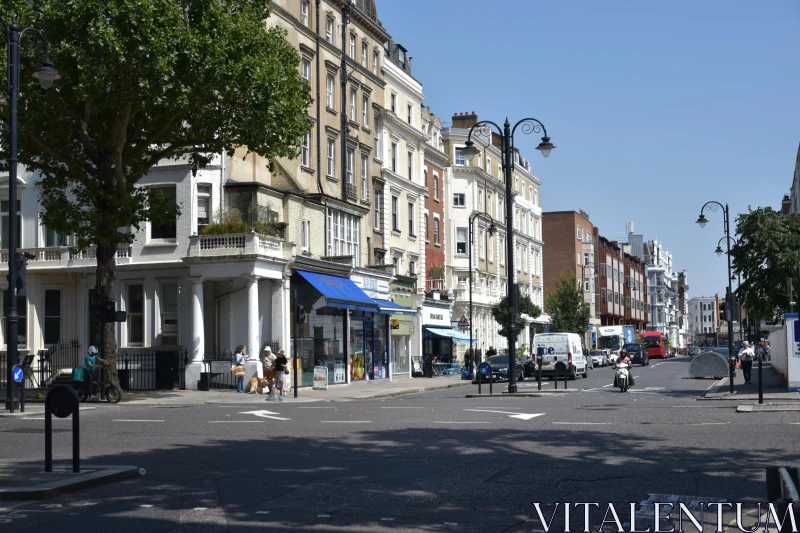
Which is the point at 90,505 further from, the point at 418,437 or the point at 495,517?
the point at 418,437

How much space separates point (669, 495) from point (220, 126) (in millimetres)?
21636

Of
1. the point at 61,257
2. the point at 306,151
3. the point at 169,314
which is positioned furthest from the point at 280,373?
the point at 306,151

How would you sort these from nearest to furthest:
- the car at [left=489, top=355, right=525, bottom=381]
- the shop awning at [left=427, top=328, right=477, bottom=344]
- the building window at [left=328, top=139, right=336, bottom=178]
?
the building window at [left=328, top=139, right=336, bottom=178]
the car at [left=489, top=355, right=525, bottom=381]
the shop awning at [left=427, top=328, right=477, bottom=344]

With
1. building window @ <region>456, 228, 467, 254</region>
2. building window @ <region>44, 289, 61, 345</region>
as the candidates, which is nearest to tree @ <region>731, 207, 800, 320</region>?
building window @ <region>44, 289, 61, 345</region>

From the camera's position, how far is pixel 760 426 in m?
17.8

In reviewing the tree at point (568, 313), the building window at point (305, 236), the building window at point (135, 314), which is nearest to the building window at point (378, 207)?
the building window at point (305, 236)

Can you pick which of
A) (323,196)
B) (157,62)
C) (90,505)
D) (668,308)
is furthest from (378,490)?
(668,308)

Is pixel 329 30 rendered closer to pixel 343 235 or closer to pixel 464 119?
pixel 343 235

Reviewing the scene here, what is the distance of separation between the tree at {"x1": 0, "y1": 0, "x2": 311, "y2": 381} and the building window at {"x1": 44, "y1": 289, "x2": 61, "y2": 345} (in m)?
9.00

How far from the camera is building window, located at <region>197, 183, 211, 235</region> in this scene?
37375 mm

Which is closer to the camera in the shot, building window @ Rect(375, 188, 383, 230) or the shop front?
the shop front

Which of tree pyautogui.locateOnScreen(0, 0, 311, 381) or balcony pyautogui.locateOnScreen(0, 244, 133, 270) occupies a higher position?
tree pyautogui.locateOnScreen(0, 0, 311, 381)

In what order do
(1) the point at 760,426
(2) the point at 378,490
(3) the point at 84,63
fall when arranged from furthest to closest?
1. (3) the point at 84,63
2. (1) the point at 760,426
3. (2) the point at 378,490

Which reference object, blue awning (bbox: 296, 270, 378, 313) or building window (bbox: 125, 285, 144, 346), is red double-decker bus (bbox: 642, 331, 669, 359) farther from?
building window (bbox: 125, 285, 144, 346)
